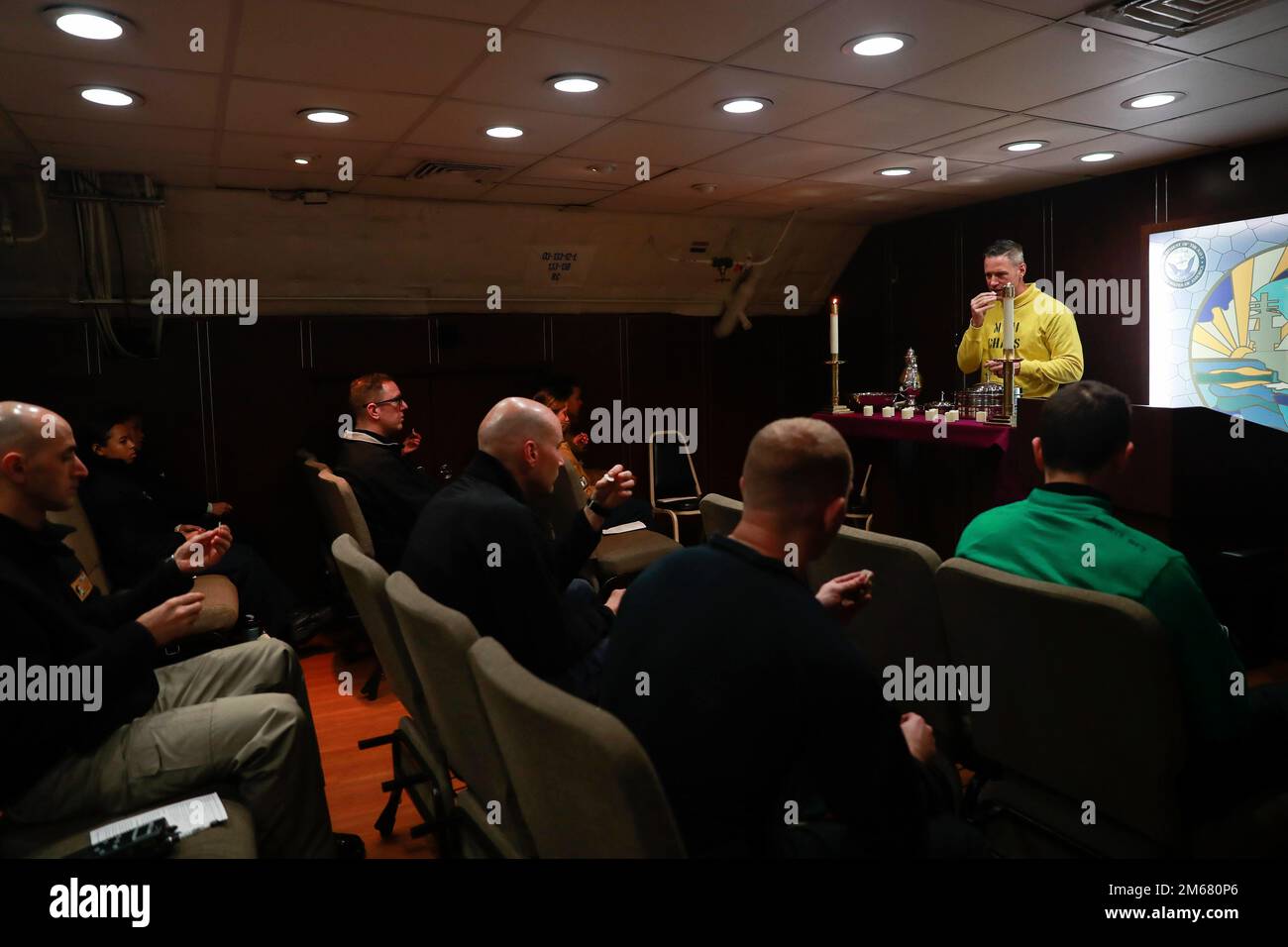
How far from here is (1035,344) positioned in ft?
13.6

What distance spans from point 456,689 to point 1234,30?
3143mm

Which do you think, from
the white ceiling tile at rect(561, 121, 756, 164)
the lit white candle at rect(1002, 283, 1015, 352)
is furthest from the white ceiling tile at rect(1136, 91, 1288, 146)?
the white ceiling tile at rect(561, 121, 756, 164)

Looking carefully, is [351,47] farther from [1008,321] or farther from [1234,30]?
[1234,30]

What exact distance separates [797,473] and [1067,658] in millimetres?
675

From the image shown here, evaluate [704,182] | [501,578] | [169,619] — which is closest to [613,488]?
[501,578]

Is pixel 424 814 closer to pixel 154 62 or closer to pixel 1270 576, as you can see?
pixel 154 62

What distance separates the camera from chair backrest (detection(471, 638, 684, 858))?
1.05 m

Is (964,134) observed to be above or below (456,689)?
above

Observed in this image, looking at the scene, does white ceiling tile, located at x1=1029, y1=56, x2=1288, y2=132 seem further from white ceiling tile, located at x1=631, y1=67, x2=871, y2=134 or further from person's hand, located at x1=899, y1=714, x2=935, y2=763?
person's hand, located at x1=899, y1=714, x2=935, y2=763

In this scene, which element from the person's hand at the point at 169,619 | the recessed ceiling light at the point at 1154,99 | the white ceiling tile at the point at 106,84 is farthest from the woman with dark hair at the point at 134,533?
the recessed ceiling light at the point at 1154,99

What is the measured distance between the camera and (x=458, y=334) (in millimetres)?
6023

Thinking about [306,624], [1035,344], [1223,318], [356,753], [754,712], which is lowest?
[356,753]

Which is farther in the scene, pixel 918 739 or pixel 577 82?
pixel 577 82

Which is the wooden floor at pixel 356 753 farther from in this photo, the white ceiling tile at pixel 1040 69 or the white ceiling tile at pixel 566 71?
the white ceiling tile at pixel 1040 69
